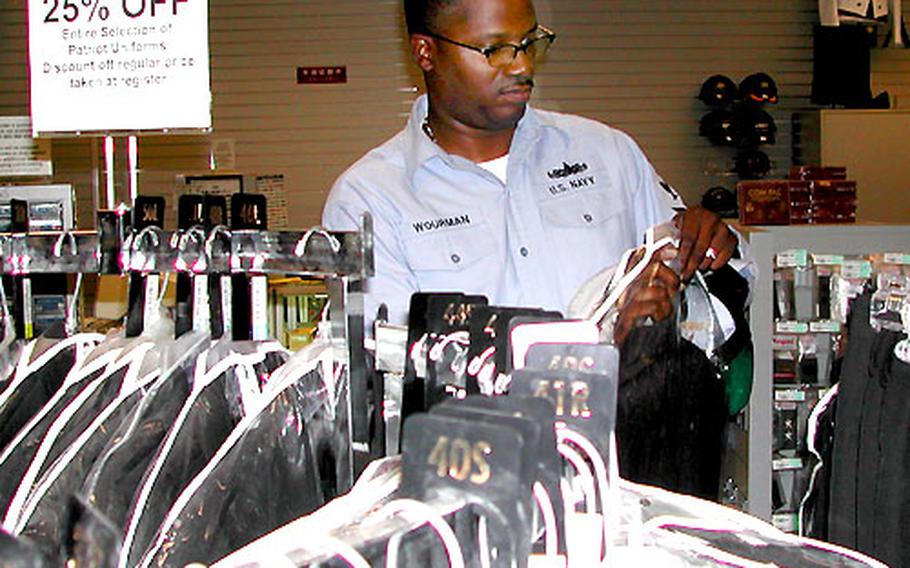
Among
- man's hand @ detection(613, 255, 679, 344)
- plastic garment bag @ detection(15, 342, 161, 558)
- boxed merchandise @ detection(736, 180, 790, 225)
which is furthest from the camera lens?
boxed merchandise @ detection(736, 180, 790, 225)

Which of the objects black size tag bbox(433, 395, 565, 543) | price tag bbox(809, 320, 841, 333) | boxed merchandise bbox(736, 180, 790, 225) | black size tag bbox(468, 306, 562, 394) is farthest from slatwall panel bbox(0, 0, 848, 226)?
black size tag bbox(433, 395, 565, 543)

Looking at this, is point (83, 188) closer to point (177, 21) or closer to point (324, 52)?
point (324, 52)

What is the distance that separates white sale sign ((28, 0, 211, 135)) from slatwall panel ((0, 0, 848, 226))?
19.9ft

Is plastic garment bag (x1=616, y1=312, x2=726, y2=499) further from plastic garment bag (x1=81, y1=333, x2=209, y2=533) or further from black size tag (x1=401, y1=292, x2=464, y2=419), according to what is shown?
plastic garment bag (x1=81, y1=333, x2=209, y2=533)

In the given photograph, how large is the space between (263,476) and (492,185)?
1329 millimetres

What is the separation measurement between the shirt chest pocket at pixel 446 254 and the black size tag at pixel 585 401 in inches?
56.1

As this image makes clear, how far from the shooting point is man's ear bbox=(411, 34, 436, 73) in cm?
226

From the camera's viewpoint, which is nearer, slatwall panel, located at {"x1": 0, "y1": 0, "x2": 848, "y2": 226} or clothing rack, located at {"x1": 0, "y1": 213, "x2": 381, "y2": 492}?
clothing rack, located at {"x1": 0, "y1": 213, "x2": 381, "y2": 492}

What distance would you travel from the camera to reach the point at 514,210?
230cm

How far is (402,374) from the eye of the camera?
52.4 inches

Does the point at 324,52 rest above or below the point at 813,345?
above

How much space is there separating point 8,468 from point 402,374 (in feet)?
1.56

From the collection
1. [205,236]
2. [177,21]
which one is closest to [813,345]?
[177,21]

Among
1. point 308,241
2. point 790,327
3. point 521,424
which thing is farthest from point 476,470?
point 790,327
